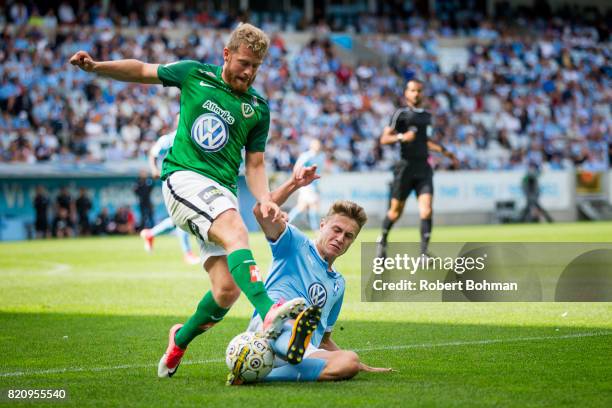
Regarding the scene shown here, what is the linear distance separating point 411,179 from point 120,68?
31.4ft

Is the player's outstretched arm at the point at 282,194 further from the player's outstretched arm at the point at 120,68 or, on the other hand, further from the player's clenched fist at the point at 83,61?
the player's clenched fist at the point at 83,61

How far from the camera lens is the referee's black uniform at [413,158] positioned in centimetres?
1554

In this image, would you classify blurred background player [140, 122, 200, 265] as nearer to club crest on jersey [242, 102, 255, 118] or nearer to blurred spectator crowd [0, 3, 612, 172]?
club crest on jersey [242, 102, 255, 118]

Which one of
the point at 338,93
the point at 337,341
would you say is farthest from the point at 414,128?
the point at 338,93

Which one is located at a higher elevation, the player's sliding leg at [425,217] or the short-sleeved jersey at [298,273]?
the short-sleeved jersey at [298,273]

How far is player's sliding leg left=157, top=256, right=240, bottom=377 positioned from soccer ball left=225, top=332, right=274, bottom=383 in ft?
1.22

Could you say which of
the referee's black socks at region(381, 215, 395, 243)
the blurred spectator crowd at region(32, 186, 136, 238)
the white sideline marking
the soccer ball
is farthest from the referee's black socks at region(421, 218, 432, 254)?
the blurred spectator crowd at region(32, 186, 136, 238)

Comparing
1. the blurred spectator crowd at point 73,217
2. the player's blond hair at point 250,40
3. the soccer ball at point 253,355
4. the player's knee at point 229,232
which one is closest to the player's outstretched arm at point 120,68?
the player's blond hair at point 250,40

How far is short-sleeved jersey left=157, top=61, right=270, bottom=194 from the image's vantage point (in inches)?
255

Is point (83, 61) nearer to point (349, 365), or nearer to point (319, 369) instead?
point (319, 369)

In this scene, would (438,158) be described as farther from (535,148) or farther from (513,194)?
(535,148)

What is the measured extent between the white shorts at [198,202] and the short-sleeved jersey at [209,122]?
3.2 inches

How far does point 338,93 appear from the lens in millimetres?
37188

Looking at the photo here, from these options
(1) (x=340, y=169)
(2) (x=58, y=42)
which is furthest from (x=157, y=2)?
(1) (x=340, y=169)
